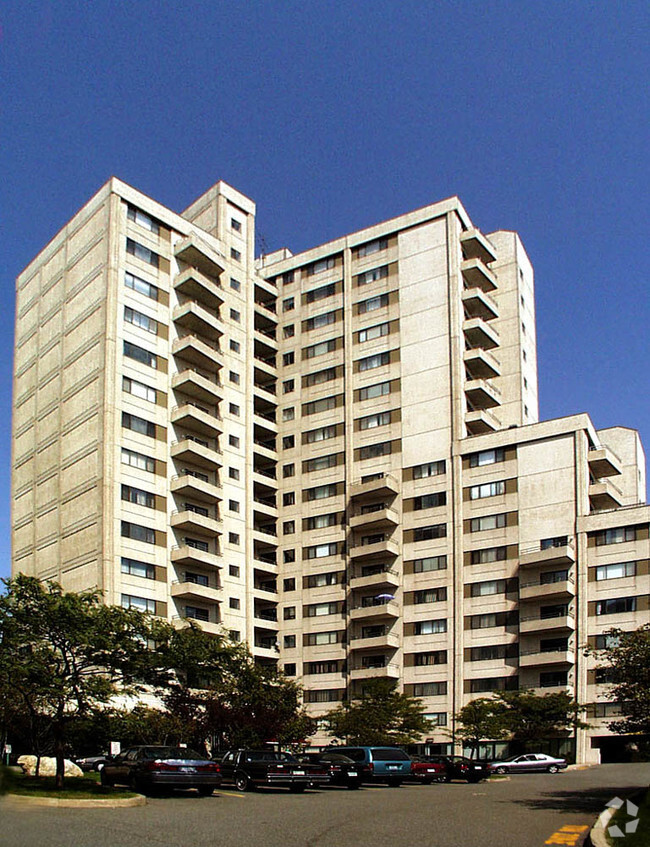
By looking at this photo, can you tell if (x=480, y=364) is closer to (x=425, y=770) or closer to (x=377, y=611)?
(x=377, y=611)

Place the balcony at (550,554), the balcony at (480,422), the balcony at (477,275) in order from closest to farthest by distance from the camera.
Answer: the balcony at (550,554) → the balcony at (480,422) → the balcony at (477,275)

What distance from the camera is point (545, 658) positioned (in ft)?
249

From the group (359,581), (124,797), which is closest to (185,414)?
(359,581)

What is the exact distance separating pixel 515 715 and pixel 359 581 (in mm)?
19164

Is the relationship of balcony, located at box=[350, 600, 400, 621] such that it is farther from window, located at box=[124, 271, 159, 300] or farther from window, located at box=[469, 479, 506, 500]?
window, located at box=[124, 271, 159, 300]

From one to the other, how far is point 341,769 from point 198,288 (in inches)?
2123

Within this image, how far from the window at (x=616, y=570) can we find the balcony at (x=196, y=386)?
36162 millimetres

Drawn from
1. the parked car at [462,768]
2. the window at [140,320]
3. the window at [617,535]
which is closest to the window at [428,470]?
the window at [617,535]

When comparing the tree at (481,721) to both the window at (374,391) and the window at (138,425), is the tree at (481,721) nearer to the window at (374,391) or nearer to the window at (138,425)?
the window at (374,391)

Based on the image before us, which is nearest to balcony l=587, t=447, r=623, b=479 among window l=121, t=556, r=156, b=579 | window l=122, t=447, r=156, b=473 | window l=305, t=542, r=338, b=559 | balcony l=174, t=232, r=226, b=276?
window l=305, t=542, r=338, b=559

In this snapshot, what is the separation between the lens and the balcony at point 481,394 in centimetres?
8812

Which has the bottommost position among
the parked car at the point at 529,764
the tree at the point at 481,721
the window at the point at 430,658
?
the parked car at the point at 529,764

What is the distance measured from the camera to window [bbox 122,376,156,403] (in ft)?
261

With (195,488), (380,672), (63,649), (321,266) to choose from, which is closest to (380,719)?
(380,672)
